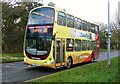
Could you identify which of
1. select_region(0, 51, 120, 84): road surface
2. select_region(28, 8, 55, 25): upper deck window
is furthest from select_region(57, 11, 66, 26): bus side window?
select_region(0, 51, 120, 84): road surface

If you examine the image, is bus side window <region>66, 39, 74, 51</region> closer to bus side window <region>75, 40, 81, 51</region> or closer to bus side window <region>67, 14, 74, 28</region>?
bus side window <region>75, 40, 81, 51</region>

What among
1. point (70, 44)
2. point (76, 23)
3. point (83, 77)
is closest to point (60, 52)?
point (70, 44)

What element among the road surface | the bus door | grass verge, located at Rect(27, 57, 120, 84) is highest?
the bus door

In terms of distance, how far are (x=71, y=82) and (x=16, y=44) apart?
3684 centimetres

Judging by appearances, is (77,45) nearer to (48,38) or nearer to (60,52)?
(60,52)

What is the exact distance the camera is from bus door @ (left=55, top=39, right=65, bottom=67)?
57.5ft

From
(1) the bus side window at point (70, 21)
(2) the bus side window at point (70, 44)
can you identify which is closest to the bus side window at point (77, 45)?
(2) the bus side window at point (70, 44)

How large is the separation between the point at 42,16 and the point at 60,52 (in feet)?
8.87

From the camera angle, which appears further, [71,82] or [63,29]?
[63,29]

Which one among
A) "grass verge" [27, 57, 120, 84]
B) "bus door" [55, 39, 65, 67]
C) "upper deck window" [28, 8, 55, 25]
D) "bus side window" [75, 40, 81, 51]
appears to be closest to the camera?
"grass verge" [27, 57, 120, 84]

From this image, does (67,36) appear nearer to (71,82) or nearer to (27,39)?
(27,39)

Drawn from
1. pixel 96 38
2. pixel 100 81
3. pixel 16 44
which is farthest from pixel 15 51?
pixel 100 81

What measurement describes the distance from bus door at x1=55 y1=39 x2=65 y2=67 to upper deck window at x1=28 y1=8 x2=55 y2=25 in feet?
4.88

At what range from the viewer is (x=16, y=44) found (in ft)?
154
